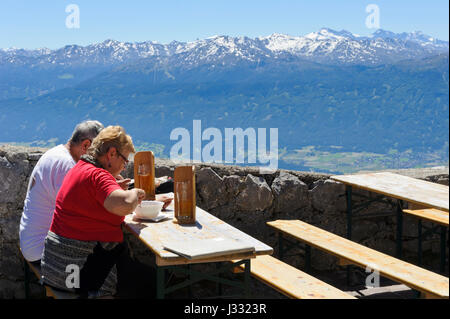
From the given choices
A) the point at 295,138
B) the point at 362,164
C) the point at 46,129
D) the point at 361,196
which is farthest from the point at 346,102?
the point at 361,196

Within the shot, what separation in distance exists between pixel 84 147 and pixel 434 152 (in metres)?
179

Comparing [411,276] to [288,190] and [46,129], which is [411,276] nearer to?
[288,190]

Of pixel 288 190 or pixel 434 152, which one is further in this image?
pixel 434 152

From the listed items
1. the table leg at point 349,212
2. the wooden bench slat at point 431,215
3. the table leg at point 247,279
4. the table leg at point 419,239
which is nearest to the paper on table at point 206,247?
the table leg at point 247,279

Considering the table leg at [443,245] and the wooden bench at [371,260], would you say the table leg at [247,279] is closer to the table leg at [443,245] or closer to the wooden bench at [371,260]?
the wooden bench at [371,260]

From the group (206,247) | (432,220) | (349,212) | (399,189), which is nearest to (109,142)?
(206,247)

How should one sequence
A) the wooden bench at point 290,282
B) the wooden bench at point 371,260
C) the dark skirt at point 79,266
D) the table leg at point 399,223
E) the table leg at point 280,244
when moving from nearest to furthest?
the dark skirt at point 79,266 < the wooden bench at point 371,260 < the wooden bench at point 290,282 < the table leg at point 280,244 < the table leg at point 399,223

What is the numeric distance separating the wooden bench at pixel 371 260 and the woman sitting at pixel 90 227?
4.52ft

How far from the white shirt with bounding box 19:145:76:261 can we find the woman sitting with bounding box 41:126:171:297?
1.12 feet

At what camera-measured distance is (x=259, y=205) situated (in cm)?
386

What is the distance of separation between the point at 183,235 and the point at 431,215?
2287mm

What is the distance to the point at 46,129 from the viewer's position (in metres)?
199

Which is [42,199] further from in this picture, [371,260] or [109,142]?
[371,260]

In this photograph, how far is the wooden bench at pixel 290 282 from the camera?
251 centimetres
